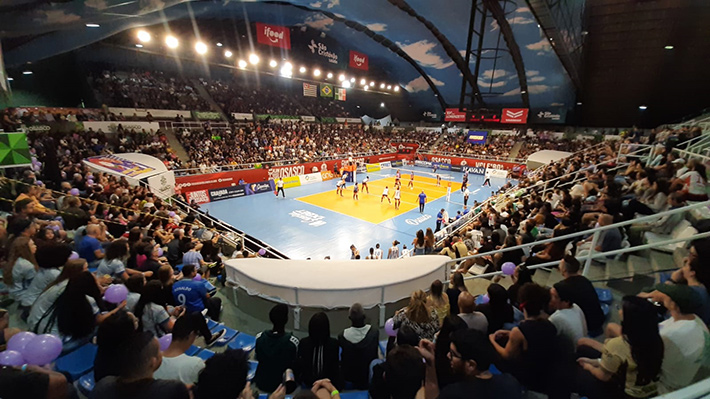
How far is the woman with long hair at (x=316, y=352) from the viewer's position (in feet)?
9.86

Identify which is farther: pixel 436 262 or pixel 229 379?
pixel 436 262

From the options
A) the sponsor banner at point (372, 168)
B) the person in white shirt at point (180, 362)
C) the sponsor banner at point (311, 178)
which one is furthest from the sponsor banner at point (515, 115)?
the person in white shirt at point (180, 362)

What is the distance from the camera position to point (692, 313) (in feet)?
7.88

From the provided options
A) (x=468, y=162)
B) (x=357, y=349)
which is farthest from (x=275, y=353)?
(x=468, y=162)

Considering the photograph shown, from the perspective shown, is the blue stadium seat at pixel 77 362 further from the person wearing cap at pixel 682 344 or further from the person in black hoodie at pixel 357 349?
the person wearing cap at pixel 682 344

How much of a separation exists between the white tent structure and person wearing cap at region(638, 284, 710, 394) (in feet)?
56.1

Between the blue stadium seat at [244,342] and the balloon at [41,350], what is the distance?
77.2 inches

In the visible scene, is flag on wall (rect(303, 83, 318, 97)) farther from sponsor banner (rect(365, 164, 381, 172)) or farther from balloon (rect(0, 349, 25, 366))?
balloon (rect(0, 349, 25, 366))

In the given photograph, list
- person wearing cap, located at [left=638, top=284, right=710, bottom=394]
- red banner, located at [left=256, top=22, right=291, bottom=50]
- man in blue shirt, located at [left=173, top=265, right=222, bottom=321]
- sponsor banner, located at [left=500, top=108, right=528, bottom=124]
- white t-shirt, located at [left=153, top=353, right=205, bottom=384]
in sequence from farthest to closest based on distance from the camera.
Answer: sponsor banner, located at [left=500, top=108, right=528, bottom=124] < red banner, located at [left=256, top=22, right=291, bottom=50] < man in blue shirt, located at [left=173, top=265, right=222, bottom=321] < white t-shirt, located at [left=153, top=353, right=205, bottom=384] < person wearing cap, located at [left=638, top=284, right=710, bottom=394]

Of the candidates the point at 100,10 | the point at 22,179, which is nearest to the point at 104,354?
the point at 22,179

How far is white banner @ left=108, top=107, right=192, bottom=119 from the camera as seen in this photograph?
22547 mm

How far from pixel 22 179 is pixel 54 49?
7907mm

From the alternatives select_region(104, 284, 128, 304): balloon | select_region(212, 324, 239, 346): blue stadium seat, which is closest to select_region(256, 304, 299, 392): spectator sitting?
select_region(212, 324, 239, 346): blue stadium seat

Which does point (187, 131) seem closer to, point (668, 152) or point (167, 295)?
point (167, 295)
